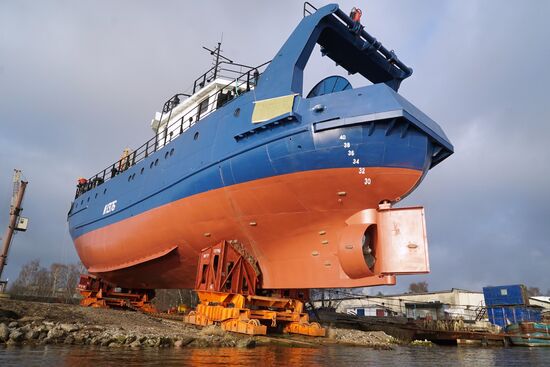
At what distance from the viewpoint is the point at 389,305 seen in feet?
148

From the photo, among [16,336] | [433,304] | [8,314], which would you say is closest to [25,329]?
[16,336]

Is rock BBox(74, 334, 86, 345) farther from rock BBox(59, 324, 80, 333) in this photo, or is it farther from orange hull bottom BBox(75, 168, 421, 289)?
orange hull bottom BBox(75, 168, 421, 289)

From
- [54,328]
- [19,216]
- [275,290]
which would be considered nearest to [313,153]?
[275,290]

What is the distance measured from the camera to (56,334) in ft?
25.3

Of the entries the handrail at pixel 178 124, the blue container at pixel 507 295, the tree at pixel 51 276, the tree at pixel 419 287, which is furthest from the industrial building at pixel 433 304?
the tree at pixel 419 287

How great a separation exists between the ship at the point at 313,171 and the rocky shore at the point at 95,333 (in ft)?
6.75

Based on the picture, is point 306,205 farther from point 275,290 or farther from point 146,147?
point 146,147

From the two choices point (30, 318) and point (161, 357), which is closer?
point (161, 357)

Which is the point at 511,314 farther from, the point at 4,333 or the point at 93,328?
the point at 4,333

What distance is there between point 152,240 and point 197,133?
166 inches

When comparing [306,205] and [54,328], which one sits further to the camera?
[306,205]

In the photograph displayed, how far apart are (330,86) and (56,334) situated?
8.35 meters

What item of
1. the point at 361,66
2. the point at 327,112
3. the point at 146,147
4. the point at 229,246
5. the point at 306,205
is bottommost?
the point at 229,246

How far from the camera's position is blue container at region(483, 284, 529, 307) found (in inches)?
1007
